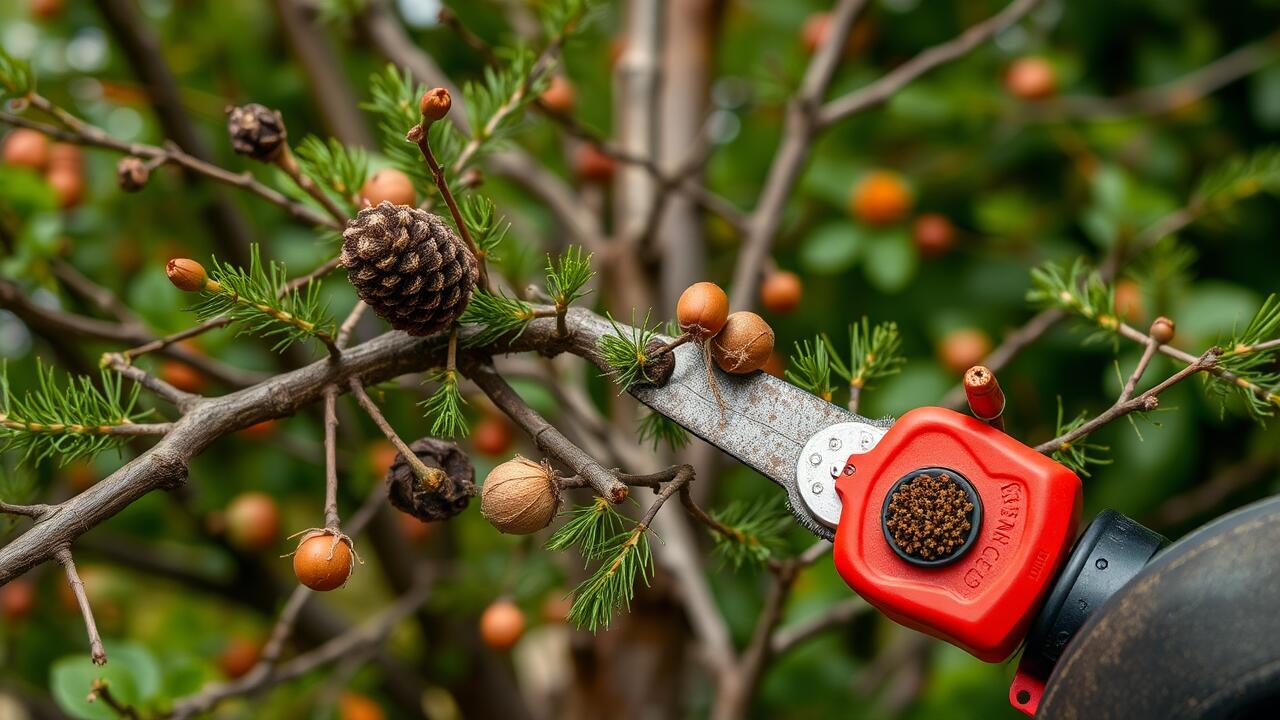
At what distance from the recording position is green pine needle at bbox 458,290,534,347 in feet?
1.59

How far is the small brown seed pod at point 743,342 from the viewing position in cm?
49

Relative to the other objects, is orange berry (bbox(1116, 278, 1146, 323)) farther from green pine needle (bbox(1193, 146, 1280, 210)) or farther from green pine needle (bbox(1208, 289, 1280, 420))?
green pine needle (bbox(1208, 289, 1280, 420))

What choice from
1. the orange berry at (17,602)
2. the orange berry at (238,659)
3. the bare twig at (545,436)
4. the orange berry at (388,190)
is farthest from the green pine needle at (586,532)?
the orange berry at (17,602)

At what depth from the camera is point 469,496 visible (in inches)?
19.9

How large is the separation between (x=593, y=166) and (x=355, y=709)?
0.67 meters

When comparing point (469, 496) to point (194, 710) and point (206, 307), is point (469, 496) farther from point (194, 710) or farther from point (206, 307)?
point (194, 710)

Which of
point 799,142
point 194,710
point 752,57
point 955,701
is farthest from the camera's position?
point 752,57

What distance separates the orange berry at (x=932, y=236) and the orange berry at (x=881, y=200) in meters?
0.03

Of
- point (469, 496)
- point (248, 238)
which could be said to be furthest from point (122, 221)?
point (469, 496)

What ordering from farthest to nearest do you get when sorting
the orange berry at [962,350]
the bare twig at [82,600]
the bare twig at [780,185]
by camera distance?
the orange berry at [962,350]
the bare twig at [780,185]
the bare twig at [82,600]

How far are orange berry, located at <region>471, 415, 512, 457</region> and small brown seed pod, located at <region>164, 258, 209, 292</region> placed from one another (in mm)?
717

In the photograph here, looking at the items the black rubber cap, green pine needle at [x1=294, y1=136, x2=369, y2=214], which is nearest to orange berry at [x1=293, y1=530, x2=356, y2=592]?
green pine needle at [x1=294, y1=136, x2=369, y2=214]

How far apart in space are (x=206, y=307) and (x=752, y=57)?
1100mm

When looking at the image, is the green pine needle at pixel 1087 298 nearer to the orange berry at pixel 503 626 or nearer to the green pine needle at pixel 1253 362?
the green pine needle at pixel 1253 362
